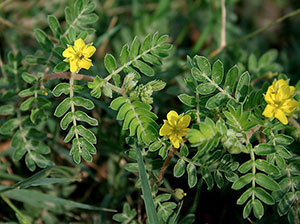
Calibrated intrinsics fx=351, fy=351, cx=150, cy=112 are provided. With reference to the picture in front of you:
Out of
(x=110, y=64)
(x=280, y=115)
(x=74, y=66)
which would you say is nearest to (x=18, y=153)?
(x=74, y=66)

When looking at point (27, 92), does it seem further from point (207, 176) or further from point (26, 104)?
point (207, 176)

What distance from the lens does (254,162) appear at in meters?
2.04

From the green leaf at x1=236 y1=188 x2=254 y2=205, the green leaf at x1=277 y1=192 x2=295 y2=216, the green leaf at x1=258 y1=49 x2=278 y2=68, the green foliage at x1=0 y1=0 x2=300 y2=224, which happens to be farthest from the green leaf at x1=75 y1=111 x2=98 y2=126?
the green leaf at x1=258 y1=49 x2=278 y2=68

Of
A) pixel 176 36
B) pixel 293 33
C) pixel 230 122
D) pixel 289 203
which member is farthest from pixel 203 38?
pixel 289 203

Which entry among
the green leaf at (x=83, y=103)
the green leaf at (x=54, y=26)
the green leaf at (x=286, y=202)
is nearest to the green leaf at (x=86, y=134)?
the green leaf at (x=83, y=103)

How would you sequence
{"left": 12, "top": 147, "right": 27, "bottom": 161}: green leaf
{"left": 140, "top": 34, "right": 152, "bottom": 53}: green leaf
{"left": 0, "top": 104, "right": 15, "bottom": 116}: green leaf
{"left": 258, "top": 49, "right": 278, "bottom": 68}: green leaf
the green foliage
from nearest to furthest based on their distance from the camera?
the green foliage < {"left": 140, "top": 34, "right": 152, "bottom": 53}: green leaf < {"left": 12, "top": 147, "right": 27, "bottom": 161}: green leaf < {"left": 0, "top": 104, "right": 15, "bottom": 116}: green leaf < {"left": 258, "top": 49, "right": 278, "bottom": 68}: green leaf

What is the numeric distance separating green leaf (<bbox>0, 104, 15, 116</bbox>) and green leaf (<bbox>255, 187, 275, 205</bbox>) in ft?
5.91

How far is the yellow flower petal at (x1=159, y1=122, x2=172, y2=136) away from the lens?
2.03m

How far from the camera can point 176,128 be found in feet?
6.73

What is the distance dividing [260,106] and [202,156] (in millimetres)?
474

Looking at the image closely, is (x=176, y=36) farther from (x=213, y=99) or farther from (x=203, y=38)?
(x=213, y=99)

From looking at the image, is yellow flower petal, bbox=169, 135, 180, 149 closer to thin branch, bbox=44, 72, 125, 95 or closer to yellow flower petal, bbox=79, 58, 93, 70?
thin branch, bbox=44, 72, 125, 95

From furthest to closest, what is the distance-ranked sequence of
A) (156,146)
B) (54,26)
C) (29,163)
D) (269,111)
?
(54,26), (29,163), (156,146), (269,111)

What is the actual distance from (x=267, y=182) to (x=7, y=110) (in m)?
1.87
